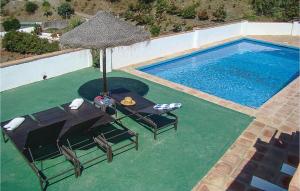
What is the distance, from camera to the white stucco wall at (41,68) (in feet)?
34.2

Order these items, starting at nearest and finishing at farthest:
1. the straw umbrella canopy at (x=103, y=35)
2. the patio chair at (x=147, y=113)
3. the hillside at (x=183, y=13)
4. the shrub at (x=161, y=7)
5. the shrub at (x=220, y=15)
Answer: the straw umbrella canopy at (x=103, y=35), the patio chair at (x=147, y=113), the hillside at (x=183, y=13), the shrub at (x=220, y=15), the shrub at (x=161, y=7)

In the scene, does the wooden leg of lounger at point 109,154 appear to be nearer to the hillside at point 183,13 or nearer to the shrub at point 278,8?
the hillside at point 183,13

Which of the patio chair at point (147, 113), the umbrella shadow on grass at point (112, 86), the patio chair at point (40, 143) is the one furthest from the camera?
the umbrella shadow on grass at point (112, 86)

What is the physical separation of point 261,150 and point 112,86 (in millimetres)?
5847

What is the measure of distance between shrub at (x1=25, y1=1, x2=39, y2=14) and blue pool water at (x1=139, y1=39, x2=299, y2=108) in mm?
39974

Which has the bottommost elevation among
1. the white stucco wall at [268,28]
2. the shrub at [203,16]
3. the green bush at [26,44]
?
the green bush at [26,44]

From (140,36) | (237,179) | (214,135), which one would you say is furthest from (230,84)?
(237,179)

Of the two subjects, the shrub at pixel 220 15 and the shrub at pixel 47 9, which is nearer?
the shrub at pixel 220 15

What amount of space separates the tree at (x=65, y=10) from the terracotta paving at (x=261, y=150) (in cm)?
3993

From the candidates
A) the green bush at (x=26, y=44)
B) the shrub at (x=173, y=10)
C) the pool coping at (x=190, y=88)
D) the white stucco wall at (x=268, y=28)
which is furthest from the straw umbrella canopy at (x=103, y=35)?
the shrub at (x=173, y=10)

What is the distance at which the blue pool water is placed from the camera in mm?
12812

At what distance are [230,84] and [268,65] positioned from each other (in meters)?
4.56

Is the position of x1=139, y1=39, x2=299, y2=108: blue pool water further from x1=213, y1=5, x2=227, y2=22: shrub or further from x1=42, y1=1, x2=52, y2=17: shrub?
x1=42, y1=1, x2=52, y2=17: shrub

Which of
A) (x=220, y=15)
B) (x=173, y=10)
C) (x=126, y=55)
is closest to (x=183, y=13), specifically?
(x=173, y=10)
